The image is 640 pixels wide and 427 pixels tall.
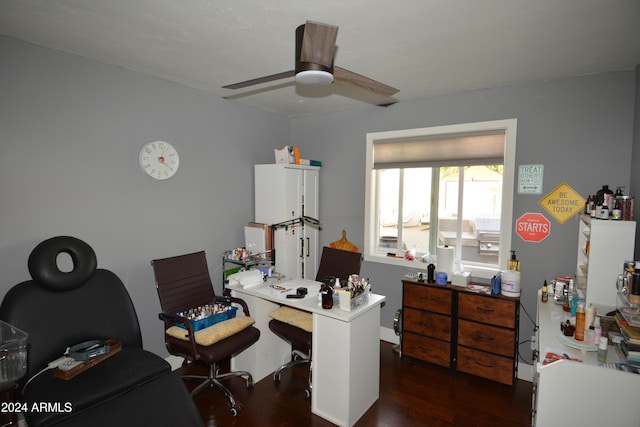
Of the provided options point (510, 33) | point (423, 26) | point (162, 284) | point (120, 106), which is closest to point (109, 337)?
point (162, 284)

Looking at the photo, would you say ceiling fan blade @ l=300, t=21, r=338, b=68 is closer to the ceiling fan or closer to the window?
the ceiling fan

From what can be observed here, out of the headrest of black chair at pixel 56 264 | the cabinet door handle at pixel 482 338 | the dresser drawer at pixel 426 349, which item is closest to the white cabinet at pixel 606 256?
the cabinet door handle at pixel 482 338

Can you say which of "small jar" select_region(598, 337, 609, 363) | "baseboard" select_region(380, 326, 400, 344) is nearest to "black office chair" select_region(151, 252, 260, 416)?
"baseboard" select_region(380, 326, 400, 344)

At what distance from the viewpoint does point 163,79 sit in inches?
122

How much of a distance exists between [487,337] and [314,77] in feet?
8.94

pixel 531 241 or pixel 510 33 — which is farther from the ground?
pixel 510 33

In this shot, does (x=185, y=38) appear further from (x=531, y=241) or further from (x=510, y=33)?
(x=531, y=241)

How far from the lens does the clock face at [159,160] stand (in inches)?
117

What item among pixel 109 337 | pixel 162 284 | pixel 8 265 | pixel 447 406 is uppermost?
pixel 8 265

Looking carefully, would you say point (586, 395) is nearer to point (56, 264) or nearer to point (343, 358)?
point (343, 358)

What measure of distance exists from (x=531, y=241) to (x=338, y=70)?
8.21 ft

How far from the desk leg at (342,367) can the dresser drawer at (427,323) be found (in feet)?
2.81

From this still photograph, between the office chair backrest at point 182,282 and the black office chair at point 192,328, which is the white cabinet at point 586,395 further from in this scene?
the office chair backrest at point 182,282

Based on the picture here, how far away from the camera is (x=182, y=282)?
2.99 meters
